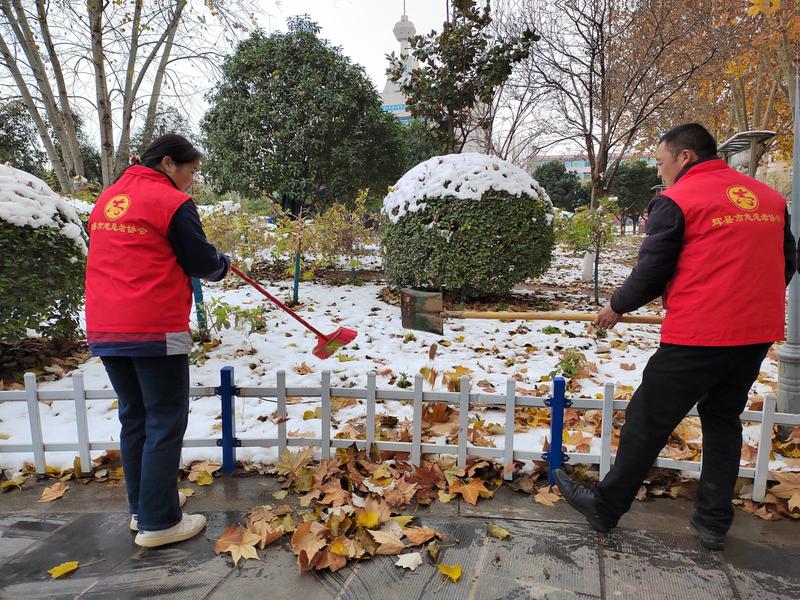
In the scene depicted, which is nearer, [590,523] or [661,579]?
[661,579]

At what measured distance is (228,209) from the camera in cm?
814

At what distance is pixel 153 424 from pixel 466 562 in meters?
1.46

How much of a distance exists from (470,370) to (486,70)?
20.2 feet

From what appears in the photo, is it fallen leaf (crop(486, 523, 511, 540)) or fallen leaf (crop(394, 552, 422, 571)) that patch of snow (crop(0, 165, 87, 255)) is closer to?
fallen leaf (crop(394, 552, 422, 571))

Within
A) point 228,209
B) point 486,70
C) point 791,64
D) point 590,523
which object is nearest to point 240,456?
point 590,523

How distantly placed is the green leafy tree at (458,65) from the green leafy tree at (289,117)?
286 cm

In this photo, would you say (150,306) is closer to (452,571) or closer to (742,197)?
(452,571)

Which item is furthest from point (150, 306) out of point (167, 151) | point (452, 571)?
point (452, 571)

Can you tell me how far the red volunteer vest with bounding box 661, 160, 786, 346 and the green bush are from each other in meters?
4.13

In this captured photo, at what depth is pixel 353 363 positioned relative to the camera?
4.61m

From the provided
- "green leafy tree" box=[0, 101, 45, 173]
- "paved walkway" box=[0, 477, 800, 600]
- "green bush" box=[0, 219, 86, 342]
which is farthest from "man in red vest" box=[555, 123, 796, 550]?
Result: "green leafy tree" box=[0, 101, 45, 173]

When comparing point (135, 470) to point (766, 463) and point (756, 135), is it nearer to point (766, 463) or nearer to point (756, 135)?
point (766, 463)

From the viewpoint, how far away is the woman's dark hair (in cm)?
221

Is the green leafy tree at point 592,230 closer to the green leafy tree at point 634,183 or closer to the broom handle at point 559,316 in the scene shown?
the broom handle at point 559,316
